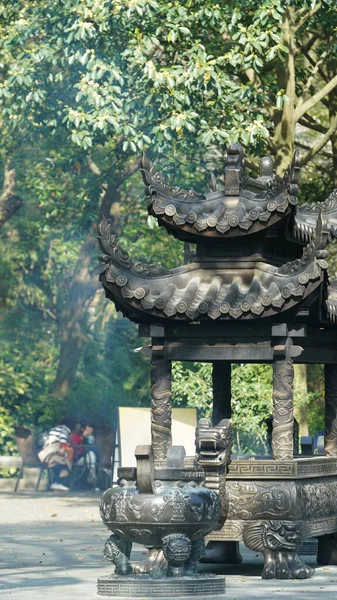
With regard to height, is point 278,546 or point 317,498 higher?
point 317,498

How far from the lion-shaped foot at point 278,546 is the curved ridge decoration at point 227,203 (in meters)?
3.22

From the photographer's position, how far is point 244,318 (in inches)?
607

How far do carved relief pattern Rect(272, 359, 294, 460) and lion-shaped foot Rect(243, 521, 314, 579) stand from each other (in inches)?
30.8

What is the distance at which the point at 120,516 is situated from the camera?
13336mm

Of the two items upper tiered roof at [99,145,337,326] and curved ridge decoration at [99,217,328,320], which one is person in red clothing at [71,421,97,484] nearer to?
upper tiered roof at [99,145,337,326]

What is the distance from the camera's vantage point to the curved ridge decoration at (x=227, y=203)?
615 inches

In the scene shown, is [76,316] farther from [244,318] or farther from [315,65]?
[244,318]

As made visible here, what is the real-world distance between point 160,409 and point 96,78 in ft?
34.9

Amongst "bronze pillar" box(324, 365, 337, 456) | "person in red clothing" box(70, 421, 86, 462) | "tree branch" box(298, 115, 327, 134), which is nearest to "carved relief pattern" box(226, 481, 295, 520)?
"bronze pillar" box(324, 365, 337, 456)

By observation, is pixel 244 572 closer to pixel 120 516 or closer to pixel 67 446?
pixel 120 516

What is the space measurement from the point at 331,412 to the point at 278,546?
3.00m

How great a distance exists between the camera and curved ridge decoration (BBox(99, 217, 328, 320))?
15250 millimetres

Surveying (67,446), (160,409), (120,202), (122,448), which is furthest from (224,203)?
(120,202)

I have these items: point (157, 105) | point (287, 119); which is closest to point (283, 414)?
point (157, 105)
